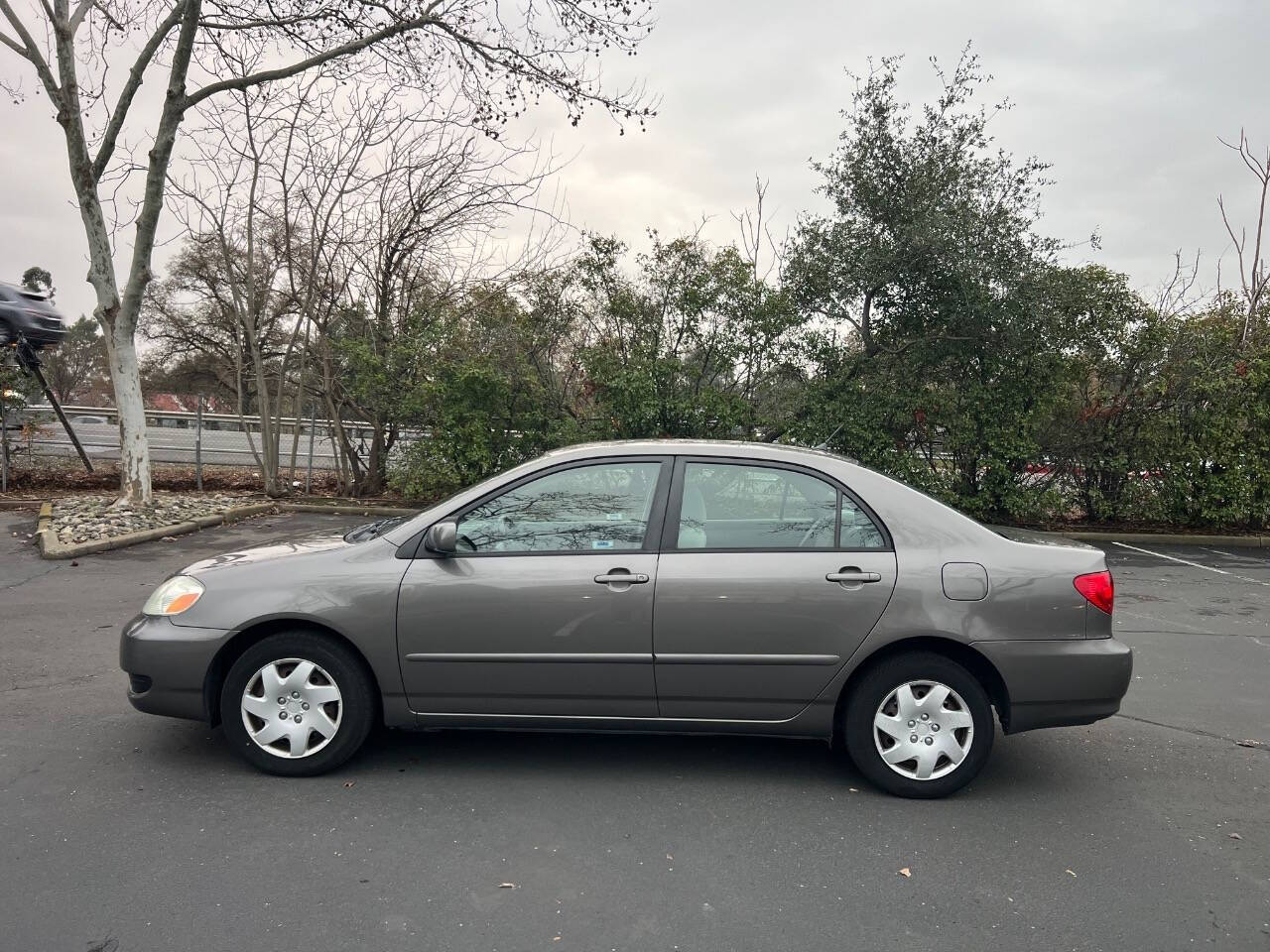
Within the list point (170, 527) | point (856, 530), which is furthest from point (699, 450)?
point (170, 527)

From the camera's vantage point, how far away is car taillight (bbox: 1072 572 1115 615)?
3.82m

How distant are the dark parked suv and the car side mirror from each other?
43.2 feet

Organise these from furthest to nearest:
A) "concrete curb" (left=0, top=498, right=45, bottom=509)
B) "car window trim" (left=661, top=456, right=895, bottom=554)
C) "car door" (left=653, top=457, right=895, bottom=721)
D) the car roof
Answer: "concrete curb" (left=0, top=498, right=45, bottom=509)
the car roof
"car window trim" (left=661, top=456, right=895, bottom=554)
"car door" (left=653, top=457, right=895, bottom=721)

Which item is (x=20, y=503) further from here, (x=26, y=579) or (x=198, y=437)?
(x=26, y=579)

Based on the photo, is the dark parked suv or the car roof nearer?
the car roof

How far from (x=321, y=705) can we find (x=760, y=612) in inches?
77.7

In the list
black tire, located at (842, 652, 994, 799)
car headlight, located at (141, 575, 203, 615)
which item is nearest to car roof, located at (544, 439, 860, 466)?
black tire, located at (842, 652, 994, 799)

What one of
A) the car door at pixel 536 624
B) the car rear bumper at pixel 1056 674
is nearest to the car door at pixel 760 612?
the car door at pixel 536 624

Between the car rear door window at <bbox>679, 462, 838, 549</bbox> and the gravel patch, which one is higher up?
the car rear door window at <bbox>679, 462, 838, 549</bbox>

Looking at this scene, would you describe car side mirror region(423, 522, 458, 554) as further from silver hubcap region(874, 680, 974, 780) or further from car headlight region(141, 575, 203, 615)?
silver hubcap region(874, 680, 974, 780)

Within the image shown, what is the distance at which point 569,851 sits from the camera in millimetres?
3299

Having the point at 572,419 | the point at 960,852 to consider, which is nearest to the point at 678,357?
the point at 572,419

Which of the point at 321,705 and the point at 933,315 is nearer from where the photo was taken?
the point at 321,705

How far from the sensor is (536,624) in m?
3.80
